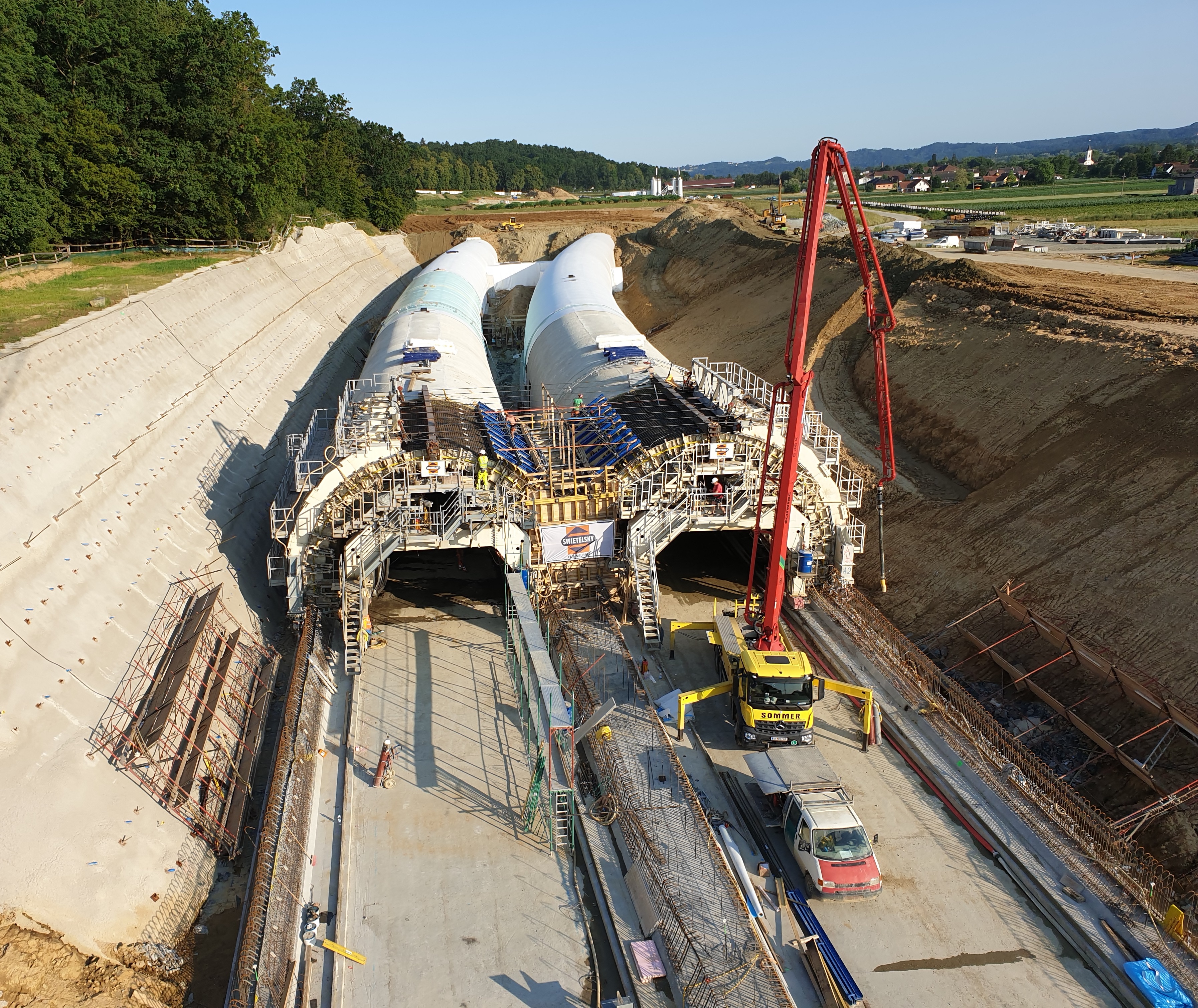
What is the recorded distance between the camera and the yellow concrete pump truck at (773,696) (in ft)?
49.8

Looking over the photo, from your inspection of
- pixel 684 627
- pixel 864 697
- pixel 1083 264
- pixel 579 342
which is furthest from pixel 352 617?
pixel 1083 264

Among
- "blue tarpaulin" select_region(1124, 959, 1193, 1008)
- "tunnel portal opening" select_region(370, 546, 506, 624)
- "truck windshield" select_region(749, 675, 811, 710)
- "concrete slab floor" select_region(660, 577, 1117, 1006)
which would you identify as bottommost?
"tunnel portal opening" select_region(370, 546, 506, 624)

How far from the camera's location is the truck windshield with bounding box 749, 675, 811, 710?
15.1m

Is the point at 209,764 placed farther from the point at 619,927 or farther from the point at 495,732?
the point at 619,927

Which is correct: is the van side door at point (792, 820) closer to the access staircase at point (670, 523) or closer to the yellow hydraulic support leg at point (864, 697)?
the yellow hydraulic support leg at point (864, 697)

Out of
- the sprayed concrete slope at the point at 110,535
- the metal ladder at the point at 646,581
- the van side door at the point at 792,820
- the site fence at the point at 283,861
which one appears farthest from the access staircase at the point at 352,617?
the van side door at the point at 792,820

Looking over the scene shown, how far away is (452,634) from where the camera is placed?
20406 millimetres

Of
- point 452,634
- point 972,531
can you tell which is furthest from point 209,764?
point 972,531

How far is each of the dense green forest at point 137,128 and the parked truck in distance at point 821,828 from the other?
122 ft

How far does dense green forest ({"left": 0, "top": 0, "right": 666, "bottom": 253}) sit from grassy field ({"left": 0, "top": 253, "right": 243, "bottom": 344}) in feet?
9.81

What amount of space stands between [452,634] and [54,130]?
3390 centimetres

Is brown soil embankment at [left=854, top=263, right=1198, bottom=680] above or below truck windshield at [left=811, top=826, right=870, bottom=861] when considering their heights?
above

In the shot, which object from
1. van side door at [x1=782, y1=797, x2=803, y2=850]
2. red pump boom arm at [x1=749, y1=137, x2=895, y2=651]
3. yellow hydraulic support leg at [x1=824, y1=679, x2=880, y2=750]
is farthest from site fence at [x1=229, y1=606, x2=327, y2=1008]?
yellow hydraulic support leg at [x1=824, y1=679, x2=880, y2=750]

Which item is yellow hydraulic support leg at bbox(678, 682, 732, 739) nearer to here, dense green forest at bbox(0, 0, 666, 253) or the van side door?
the van side door
